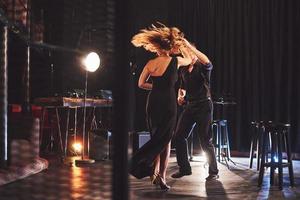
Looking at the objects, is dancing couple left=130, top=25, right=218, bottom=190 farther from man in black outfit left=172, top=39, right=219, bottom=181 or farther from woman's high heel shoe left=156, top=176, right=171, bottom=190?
man in black outfit left=172, top=39, right=219, bottom=181

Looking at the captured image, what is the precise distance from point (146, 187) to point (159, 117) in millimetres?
930

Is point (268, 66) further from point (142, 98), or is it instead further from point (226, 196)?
point (226, 196)

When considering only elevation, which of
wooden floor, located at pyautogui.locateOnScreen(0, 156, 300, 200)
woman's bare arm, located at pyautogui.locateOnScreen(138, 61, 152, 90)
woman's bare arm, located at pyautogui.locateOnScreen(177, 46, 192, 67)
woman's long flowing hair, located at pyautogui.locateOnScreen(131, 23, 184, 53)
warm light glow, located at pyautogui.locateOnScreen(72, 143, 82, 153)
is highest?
woman's long flowing hair, located at pyautogui.locateOnScreen(131, 23, 184, 53)

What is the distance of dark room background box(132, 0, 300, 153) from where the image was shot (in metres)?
8.31

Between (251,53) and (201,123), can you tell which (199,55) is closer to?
(201,123)

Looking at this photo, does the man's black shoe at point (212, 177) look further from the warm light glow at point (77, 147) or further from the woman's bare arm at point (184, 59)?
the warm light glow at point (77, 147)

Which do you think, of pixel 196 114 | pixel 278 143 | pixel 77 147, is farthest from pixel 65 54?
pixel 278 143

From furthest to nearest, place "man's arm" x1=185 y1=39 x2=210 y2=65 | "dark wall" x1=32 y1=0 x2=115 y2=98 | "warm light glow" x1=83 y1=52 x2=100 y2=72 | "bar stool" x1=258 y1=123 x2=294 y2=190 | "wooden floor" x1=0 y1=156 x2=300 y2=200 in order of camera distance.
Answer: "dark wall" x1=32 y1=0 x2=115 y2=98
"warm light glow" x1=83 y1=52 x2=100 y2=72
"man's arm" x1=185 y1=39 x2=210 y2=65
"bar stool" x1=258 y1=123 x2=294 y2=190
"wooden floor" x1=0 y1=156 x2=300 y2=200

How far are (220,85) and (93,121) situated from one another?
8.52ft

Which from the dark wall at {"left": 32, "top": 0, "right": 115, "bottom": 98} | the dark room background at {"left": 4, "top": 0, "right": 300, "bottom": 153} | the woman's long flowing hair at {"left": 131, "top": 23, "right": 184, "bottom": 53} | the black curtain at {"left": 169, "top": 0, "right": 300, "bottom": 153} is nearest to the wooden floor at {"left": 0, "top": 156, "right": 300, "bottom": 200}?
the woman's long flowing hair at {"left": 131, "top": 23, "right": 184, "bottom": 53}

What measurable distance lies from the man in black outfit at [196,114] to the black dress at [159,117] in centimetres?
89

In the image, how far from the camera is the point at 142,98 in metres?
9.55

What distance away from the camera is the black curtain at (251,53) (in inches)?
327

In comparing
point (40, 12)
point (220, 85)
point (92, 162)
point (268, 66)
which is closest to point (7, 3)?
point (40, 12)
